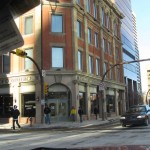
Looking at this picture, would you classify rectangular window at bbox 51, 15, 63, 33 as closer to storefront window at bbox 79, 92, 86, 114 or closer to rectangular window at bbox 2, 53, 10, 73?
rectangular window at bbox 2, 53, 10, 73

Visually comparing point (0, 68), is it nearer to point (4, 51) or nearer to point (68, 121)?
point (68, 121)

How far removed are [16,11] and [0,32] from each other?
28 cm

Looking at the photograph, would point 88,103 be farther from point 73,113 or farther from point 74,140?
point 74,140

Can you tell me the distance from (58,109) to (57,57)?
5.38 meters

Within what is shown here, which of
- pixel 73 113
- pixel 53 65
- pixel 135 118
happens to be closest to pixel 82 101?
pixel 73 113

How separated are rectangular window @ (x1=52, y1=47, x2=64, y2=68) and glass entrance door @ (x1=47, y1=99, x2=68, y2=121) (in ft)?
11.9

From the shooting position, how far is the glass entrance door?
37.2 m

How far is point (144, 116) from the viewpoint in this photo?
2528 cm

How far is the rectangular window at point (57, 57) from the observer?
123 feet

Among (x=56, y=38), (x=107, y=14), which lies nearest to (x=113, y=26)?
(x=107, y=14)

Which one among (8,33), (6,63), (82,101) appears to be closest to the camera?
(8,33)

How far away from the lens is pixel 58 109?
123ft

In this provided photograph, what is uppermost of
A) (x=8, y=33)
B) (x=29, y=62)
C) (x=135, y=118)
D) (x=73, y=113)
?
(x=29, y=62)

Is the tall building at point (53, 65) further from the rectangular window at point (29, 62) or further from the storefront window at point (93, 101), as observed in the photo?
the storefront window at point (93, 101)
